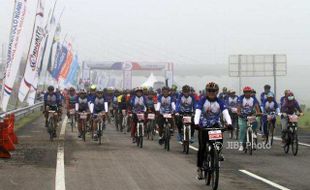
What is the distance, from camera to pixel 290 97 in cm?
1806

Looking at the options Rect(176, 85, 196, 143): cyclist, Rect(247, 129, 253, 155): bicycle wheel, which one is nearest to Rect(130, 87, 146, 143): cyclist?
Rect(176, 85, 196, 143): cyclist

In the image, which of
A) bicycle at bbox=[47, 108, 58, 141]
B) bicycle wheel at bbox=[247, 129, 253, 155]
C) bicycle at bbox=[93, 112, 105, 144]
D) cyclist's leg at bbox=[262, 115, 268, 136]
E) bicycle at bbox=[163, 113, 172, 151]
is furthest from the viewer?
bicycle at bbox=[47, 108, 58, 141]

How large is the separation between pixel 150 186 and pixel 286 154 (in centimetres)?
802

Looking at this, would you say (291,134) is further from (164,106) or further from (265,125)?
(164,106)

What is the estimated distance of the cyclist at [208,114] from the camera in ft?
35.5

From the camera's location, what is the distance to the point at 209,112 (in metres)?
11.1

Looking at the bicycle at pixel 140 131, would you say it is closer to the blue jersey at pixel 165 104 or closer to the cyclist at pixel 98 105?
the blue jersey at pixel 165 104

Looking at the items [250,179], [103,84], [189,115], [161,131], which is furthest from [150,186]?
[103,84]

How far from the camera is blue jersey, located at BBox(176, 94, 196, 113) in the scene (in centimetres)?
1844

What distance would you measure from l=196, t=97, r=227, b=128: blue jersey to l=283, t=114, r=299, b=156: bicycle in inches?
265

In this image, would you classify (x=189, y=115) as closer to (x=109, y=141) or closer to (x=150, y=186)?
(x=109, y=141)

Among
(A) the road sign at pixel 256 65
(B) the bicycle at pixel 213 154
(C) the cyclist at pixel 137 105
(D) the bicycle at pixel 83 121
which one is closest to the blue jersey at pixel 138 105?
(C) the cyclist at pixel 137 105

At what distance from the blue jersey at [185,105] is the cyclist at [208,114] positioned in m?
7.12

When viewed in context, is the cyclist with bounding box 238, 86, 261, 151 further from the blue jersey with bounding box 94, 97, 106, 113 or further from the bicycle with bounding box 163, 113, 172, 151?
the blue jersey with bounding box 94, 97, 106, 113
